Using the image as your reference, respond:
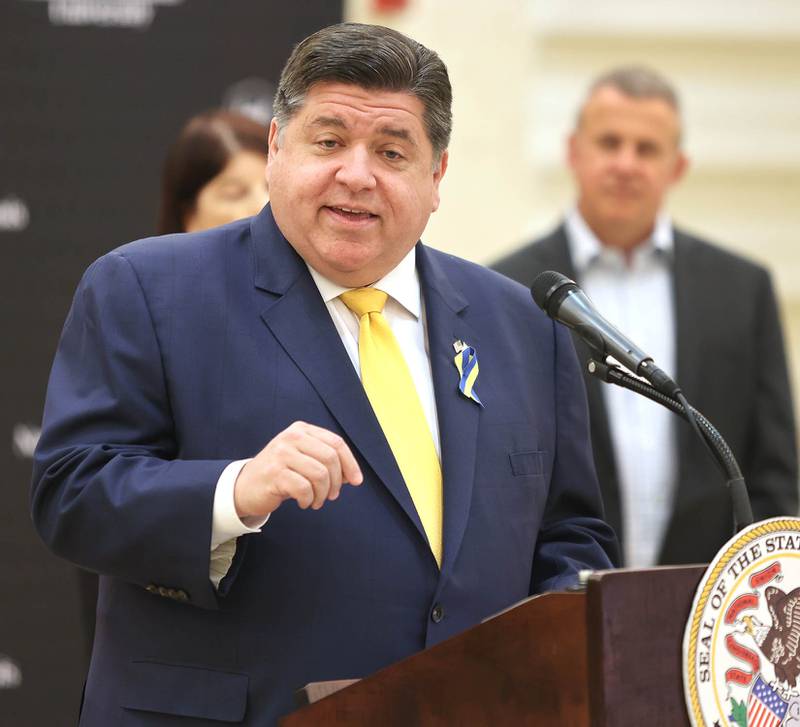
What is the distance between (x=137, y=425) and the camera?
239 centimetres

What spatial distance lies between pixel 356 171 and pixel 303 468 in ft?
2.12

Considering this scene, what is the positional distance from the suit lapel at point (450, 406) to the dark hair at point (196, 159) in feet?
4.43

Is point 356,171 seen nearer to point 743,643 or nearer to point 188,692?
point 188,692

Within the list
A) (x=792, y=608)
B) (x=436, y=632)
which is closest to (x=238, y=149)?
(x=436, y=632)

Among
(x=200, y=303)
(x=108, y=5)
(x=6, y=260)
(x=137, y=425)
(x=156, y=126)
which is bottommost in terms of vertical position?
(x=137, y=425)

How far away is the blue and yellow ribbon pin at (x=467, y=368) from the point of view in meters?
2.62

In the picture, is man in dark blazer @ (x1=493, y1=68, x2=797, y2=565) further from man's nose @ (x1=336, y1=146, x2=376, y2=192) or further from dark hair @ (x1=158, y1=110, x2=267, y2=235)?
man's nose @ (x1=336, y1=146, x2=376, y2=192)

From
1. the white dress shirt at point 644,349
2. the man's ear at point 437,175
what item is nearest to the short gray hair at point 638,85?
the white dress shirt at point 644,349

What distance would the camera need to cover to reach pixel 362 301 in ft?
8.67

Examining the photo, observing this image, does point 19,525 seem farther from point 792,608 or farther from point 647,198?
point 792,608

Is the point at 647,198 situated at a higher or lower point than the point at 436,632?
higher

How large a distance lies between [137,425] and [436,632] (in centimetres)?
57

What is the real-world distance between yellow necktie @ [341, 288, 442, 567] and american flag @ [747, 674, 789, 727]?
0.63m

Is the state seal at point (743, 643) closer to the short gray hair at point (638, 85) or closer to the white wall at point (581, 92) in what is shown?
the short gray hair at point (638, 85)
